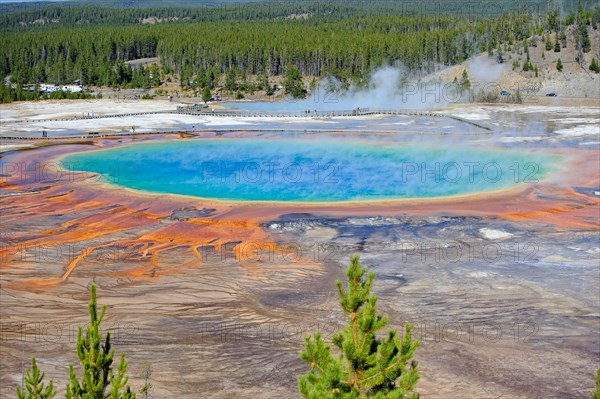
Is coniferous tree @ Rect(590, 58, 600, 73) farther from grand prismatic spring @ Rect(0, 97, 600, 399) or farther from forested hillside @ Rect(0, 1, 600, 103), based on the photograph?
grand prismatic spring @ Rect(0, 97, 600, 399)

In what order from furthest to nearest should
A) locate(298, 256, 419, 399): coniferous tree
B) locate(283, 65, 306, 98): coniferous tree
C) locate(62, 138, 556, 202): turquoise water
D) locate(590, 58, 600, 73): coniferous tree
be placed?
1. locate(283, 65, 306, 98): coniferous tree
2. locate(590, 58, 600, 73): coniferous tree
3. locate(62, 138, 556, 202): turquoise water
4. locate(298, 256, 419, 399): coniferous tree

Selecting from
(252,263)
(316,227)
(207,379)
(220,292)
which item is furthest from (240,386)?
(316,227)

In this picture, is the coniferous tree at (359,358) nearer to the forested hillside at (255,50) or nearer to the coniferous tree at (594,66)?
the coniferous tree at (594,66)

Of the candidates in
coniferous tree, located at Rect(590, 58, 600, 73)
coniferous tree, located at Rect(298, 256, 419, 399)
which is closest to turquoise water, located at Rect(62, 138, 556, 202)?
coniferous tree, located at Rect(298, 256, 419, 399)

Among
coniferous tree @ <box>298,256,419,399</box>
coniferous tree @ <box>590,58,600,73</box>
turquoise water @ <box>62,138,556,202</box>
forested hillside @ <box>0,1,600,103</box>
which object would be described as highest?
forested hillside @ <box>0,1,600,103</box>

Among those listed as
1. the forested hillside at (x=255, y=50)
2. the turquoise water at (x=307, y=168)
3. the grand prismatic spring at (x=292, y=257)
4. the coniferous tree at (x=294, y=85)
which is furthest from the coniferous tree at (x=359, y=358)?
the forested hillside at (x=255, y=50)
